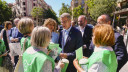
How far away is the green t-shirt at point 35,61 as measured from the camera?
1253 mm

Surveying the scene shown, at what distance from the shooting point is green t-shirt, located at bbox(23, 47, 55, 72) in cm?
125

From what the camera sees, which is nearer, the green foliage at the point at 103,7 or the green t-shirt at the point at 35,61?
the green t-shirt at the point at 35,61

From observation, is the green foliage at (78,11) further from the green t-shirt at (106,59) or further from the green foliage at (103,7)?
the green t-shirt at (106,59)

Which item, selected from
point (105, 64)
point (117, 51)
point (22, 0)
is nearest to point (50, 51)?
point (105, 64)

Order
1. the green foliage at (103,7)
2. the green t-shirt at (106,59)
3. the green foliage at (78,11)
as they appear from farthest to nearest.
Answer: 1. the green foliage at (78,11)
2. the green foliage at (103,7)
3. the green t-shirt at (106,59)

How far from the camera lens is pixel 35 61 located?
1308 mm

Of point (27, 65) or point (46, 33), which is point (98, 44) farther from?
point (27, 65)

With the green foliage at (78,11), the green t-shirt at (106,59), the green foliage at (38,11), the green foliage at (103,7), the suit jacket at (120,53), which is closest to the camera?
the green t-shirt at (106,59)

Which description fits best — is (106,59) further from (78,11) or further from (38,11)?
(38,11)

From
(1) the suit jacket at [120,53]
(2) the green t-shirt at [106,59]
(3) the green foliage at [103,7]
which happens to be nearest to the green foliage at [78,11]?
(3) the green foliage at [103,7]

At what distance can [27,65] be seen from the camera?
4.50ft

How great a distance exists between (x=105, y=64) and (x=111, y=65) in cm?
9

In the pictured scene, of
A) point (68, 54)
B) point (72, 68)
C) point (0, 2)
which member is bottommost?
point (72, 68)

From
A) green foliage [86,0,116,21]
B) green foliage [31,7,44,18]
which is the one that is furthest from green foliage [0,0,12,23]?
green foliage [86,0,116,21]
